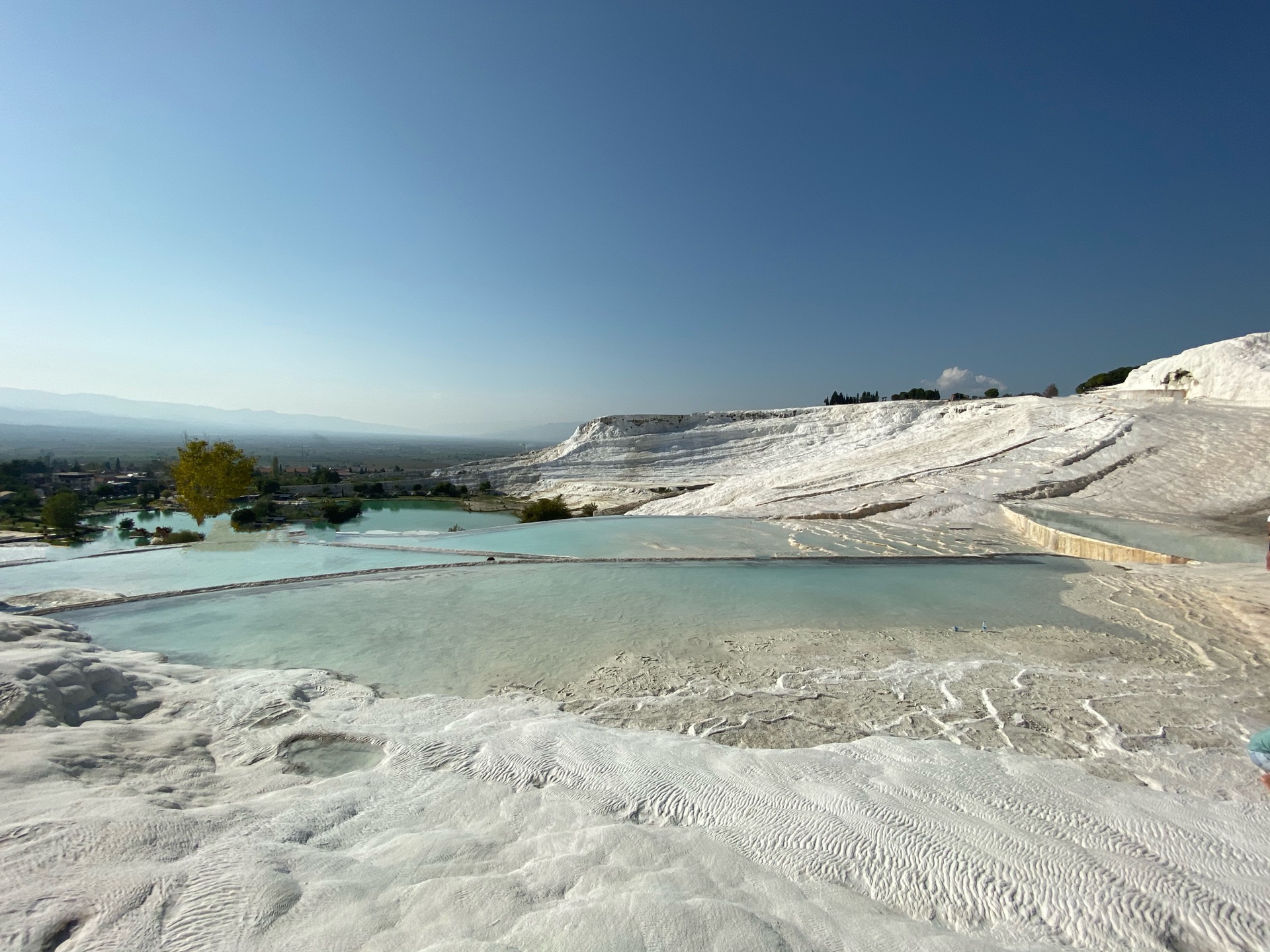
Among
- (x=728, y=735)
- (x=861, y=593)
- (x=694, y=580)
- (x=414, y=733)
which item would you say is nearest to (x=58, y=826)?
(x=414, y=733)

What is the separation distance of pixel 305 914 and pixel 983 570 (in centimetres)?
748

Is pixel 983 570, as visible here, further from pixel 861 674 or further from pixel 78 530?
pixel 78 530

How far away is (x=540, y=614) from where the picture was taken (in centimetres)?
518

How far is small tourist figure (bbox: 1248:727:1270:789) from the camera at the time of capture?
2.32m

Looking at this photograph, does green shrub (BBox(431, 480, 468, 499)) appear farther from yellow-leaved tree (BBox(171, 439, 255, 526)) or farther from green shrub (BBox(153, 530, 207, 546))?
green shrub (BBox(153, 530, 207, 546))

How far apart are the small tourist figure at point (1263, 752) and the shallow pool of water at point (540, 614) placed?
7.82 ft

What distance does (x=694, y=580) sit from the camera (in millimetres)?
6305

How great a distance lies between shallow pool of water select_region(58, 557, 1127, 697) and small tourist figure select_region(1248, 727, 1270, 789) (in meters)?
2.39

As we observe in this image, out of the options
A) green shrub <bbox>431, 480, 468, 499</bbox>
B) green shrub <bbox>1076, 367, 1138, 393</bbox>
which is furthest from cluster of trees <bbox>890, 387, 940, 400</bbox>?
green shrub <bbox>431, 480, 468, 499</bbox>

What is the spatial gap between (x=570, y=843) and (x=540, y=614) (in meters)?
3.26

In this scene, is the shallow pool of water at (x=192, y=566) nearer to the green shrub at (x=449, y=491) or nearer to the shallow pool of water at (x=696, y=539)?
the shallow pool of water at (x=696, y=539)

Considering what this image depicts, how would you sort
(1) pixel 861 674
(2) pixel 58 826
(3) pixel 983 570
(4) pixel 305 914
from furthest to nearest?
(3) pixel 983 570, (1) pixel 861 674, (2) pixel 58 826, (4) pixel 305 914

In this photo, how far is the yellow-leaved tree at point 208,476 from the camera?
52.5 feet

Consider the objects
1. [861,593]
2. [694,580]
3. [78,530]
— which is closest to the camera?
[861,593]
